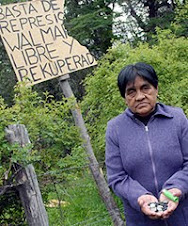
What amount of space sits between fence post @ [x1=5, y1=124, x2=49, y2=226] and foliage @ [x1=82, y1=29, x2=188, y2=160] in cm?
180

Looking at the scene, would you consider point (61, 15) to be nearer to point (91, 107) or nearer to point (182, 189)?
point (91, 107)

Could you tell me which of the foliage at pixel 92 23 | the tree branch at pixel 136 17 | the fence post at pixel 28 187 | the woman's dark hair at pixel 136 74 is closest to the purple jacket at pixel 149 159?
the woman's dark hair at pixel 136 74

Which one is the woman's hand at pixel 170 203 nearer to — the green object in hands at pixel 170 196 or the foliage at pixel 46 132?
the green object in hands at pixel 170 196

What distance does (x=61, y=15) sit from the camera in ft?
11.3

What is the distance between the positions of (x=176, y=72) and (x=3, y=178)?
2601mm

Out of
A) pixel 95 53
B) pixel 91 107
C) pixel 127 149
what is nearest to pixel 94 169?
pixel 91 107

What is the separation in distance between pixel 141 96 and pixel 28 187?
1.01 m

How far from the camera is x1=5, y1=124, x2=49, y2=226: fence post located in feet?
7.22

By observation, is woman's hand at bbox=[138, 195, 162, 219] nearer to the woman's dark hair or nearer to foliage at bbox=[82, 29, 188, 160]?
the woman's dark hair

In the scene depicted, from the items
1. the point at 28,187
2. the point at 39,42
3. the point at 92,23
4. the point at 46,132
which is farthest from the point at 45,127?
the point at 92,23

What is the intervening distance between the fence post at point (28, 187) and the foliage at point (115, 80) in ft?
5.91

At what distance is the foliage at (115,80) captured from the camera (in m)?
3.99

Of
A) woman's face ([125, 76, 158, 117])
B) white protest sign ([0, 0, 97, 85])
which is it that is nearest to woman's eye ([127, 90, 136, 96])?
woman's face ([125, 76, 158, 117])

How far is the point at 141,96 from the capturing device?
5.06 ft
